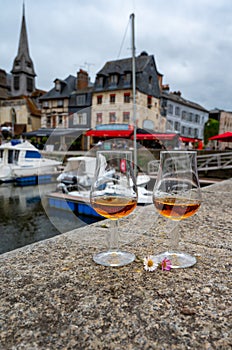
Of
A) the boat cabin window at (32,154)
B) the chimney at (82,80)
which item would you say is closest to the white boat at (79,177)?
the boat cabin window at (32,154)

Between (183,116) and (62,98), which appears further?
(183,116)

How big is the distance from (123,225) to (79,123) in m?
3.47

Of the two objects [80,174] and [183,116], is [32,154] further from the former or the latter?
[183,116]

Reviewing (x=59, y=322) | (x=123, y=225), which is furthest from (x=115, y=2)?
(x=59, y=322)

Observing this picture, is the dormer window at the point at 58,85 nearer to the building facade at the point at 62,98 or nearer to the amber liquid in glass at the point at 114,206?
the building facade at the point at 62,98

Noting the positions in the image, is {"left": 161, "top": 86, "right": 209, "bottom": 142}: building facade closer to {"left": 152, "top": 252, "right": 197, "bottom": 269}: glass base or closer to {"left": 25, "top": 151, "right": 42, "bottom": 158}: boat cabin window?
{"left": 25, "top": 151, "right": 42, "bottom": 158}: boat cabin window

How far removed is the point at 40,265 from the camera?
0.89m

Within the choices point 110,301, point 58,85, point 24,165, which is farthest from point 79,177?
point 58,85

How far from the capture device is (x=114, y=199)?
0.87 metres

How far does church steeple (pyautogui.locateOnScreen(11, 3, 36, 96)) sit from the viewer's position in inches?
1403

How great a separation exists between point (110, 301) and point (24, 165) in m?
12.3

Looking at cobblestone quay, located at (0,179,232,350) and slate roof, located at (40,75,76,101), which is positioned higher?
slate roof, located at (40,75,76,101)

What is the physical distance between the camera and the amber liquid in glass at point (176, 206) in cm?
81

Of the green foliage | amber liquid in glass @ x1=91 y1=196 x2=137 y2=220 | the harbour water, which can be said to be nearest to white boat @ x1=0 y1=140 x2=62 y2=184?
the harbour water
